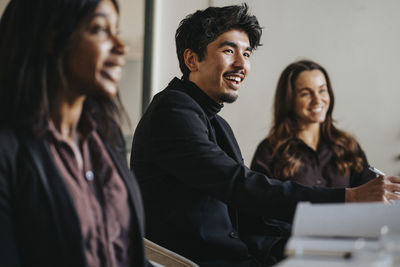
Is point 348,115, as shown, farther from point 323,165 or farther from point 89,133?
point 89,133

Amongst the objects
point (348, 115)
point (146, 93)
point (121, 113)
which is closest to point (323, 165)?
point (348, 115)

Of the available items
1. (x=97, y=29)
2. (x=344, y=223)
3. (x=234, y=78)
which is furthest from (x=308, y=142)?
(x=97, y=29)

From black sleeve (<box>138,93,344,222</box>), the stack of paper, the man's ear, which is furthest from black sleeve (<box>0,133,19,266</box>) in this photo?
the man's ear

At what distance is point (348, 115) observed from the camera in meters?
3.28

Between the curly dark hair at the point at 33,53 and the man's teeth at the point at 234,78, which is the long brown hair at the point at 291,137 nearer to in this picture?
the man's teeth at the point at 234,78

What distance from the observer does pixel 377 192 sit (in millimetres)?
1366

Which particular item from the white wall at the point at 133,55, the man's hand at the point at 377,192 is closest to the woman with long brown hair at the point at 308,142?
the white wall at the point at 133,55

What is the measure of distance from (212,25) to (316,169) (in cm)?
103

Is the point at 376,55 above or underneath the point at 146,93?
above

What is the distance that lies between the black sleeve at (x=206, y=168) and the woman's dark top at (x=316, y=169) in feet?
3.39

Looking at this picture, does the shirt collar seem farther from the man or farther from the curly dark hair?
the man

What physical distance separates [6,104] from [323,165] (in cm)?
195

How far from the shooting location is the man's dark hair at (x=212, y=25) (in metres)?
1.97

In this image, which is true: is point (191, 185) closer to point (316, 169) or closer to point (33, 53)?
point (33, 53)
